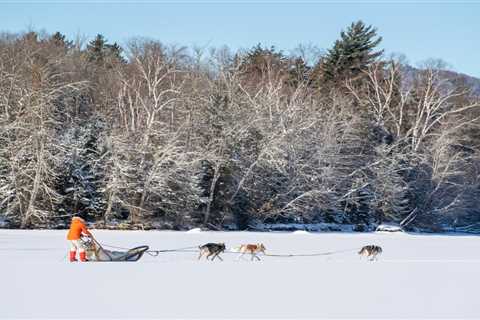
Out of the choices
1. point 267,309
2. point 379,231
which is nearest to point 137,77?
point 379,231

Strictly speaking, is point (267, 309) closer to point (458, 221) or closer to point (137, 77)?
point (137, 77)

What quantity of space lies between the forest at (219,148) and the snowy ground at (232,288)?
54.8 feet

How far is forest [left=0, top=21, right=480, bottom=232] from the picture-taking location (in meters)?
37.0

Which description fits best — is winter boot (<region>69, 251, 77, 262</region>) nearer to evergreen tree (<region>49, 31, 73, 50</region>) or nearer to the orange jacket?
the orange jacket

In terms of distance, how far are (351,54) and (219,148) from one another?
25.7m

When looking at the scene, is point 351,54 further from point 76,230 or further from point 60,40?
point 76,230

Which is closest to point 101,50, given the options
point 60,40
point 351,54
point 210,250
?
point 60,40

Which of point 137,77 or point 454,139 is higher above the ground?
point 137,77

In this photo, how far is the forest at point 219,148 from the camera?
121 feet

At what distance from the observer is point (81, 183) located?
125 ft

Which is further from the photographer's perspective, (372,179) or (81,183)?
(372,179)

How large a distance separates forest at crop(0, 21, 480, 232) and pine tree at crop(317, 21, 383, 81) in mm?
2080

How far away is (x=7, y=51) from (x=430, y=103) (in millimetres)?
32090

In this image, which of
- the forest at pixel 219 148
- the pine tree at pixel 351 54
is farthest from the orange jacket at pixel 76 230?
the pine tree at pixel 351 54
